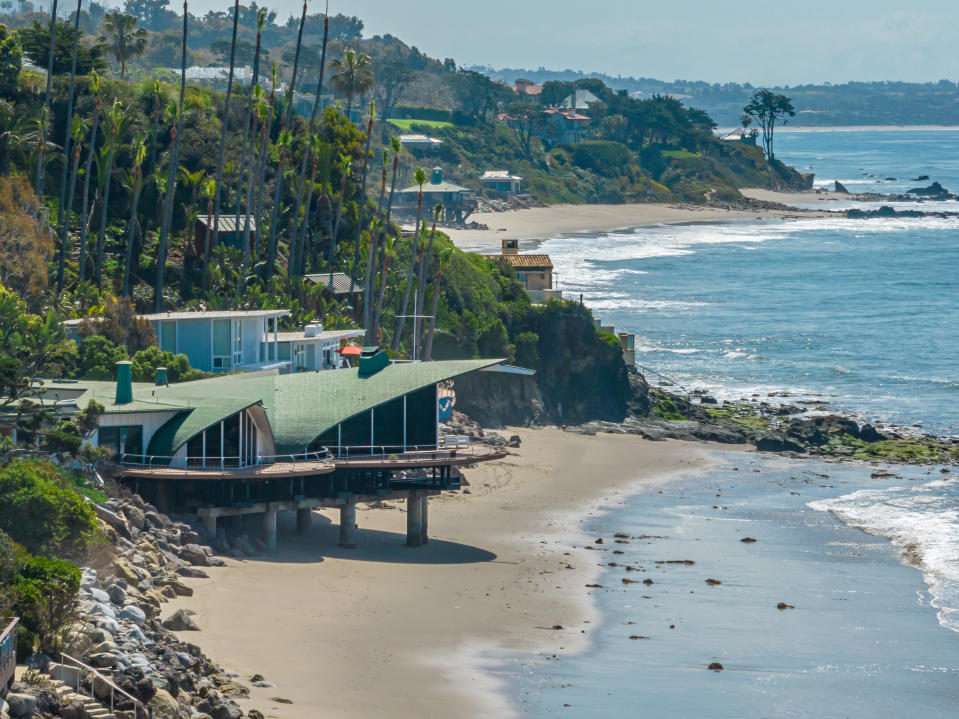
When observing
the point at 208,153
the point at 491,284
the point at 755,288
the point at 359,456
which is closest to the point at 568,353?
the point at 491,284

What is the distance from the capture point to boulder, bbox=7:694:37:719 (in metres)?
21.9

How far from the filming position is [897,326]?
102 m

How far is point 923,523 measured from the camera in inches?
1976

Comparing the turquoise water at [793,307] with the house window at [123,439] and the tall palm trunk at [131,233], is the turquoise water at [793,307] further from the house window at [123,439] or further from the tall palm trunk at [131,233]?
the house window at [123,439]

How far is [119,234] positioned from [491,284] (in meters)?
17.9

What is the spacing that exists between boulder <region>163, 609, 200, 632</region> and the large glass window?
9.66 meters

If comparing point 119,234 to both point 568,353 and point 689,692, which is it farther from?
point 689,692

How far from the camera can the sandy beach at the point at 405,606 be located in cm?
2975

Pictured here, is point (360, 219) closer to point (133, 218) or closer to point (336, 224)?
point (336, 224)

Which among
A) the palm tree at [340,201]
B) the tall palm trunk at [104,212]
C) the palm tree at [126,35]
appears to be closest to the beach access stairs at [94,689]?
the tall palm trunk at [104,212]

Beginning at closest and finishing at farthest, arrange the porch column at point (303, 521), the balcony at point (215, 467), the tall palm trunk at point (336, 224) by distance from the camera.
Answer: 1. the balcony at point (215, 467)
2. the porch column at point (303, 521)
3. the tall palm trunk at point (336, 224)

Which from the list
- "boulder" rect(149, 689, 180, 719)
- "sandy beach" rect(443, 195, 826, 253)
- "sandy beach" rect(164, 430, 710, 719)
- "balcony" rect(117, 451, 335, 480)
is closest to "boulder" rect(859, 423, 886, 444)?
"sandy beach" rect(164, 430, 710, 719)

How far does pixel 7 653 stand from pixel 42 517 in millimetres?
8969

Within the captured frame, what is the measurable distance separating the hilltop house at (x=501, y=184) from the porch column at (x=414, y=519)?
450 feet
